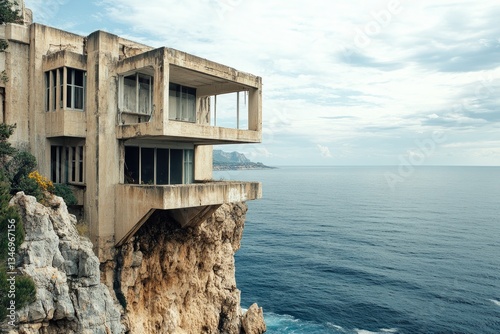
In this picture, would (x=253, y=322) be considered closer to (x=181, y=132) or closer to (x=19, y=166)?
(x=181, y=132)

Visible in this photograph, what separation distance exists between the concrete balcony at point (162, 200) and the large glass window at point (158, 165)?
2.46 m

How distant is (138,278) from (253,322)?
1610 cm

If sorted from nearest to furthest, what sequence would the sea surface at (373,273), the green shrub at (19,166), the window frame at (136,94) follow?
the green shrub at (19,166) → the window frame at (136,94) → the sea surface at (373,273)

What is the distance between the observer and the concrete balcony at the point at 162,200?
20719mm

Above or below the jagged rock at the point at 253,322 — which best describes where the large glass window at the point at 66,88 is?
above

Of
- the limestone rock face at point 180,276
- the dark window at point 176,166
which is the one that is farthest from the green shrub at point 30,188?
the dark window at point 176,166

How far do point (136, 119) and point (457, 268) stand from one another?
53.1 meters

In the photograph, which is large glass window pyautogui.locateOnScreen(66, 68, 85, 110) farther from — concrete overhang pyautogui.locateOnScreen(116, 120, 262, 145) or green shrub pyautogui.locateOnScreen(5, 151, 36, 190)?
green shrub pyautogui.locateOnScreen(5, 151, 36, 190)

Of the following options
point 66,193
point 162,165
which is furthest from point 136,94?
point 66,193

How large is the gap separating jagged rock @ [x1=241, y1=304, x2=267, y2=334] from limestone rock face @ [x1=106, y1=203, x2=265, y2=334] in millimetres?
1659

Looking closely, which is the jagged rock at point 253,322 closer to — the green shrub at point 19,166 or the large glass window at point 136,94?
the large glass window at point 136,94

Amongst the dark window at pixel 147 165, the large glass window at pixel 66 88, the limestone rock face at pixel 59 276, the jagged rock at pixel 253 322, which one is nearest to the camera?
the limestone rock face at pixel 59 276

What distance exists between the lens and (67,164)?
24500mm

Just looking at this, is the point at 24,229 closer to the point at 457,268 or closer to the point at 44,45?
the point at 44,45
